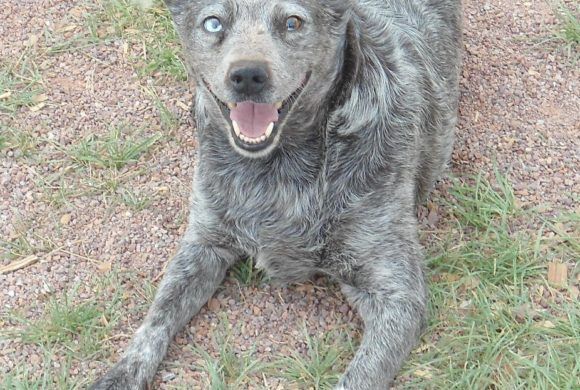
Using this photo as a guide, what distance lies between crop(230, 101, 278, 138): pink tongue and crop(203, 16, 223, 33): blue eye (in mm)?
276

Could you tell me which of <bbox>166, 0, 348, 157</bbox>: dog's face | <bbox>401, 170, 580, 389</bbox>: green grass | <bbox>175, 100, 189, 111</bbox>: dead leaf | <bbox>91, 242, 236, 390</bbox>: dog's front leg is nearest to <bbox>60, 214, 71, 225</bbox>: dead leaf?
<bbox>91, 242, 236, 390</bbox>: dog's front leg

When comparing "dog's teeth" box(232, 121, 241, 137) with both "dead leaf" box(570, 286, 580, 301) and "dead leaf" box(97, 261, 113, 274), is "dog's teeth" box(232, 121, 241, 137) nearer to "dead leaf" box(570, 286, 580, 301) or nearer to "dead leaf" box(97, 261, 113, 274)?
"dead leaf" box(97, 261, 113, 274)

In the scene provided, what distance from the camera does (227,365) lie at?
350cm

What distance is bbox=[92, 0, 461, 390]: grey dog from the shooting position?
3.14 m

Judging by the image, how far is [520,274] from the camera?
3.73 metres

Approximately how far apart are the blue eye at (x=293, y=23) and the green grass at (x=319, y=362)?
1.22 m

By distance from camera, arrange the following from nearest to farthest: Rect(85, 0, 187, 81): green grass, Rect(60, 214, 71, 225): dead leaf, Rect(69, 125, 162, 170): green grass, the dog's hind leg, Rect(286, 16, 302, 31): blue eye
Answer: Rect(286, 16, 302, 31): blue eye, the dog's hind leg, Rect(60, 214, 71, 225): dead leaf, Rect(69, 125, 162, 170): green grass, Rect(85, 0, 187, 81): green grass

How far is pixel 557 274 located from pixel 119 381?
1831 millimetres

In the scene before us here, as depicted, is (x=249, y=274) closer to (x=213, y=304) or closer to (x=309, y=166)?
(x=213, y=304)

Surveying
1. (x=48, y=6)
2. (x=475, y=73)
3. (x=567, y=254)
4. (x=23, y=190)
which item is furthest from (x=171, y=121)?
(x=567, y=254)

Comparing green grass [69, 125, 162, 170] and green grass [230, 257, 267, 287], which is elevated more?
green grass [69, 125, 162, 170]

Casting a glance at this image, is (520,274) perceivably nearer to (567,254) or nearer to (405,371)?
(567,254)

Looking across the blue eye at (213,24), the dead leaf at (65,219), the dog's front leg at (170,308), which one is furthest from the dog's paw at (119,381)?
the blue eye at (213,24)

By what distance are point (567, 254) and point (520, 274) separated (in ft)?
0.81
